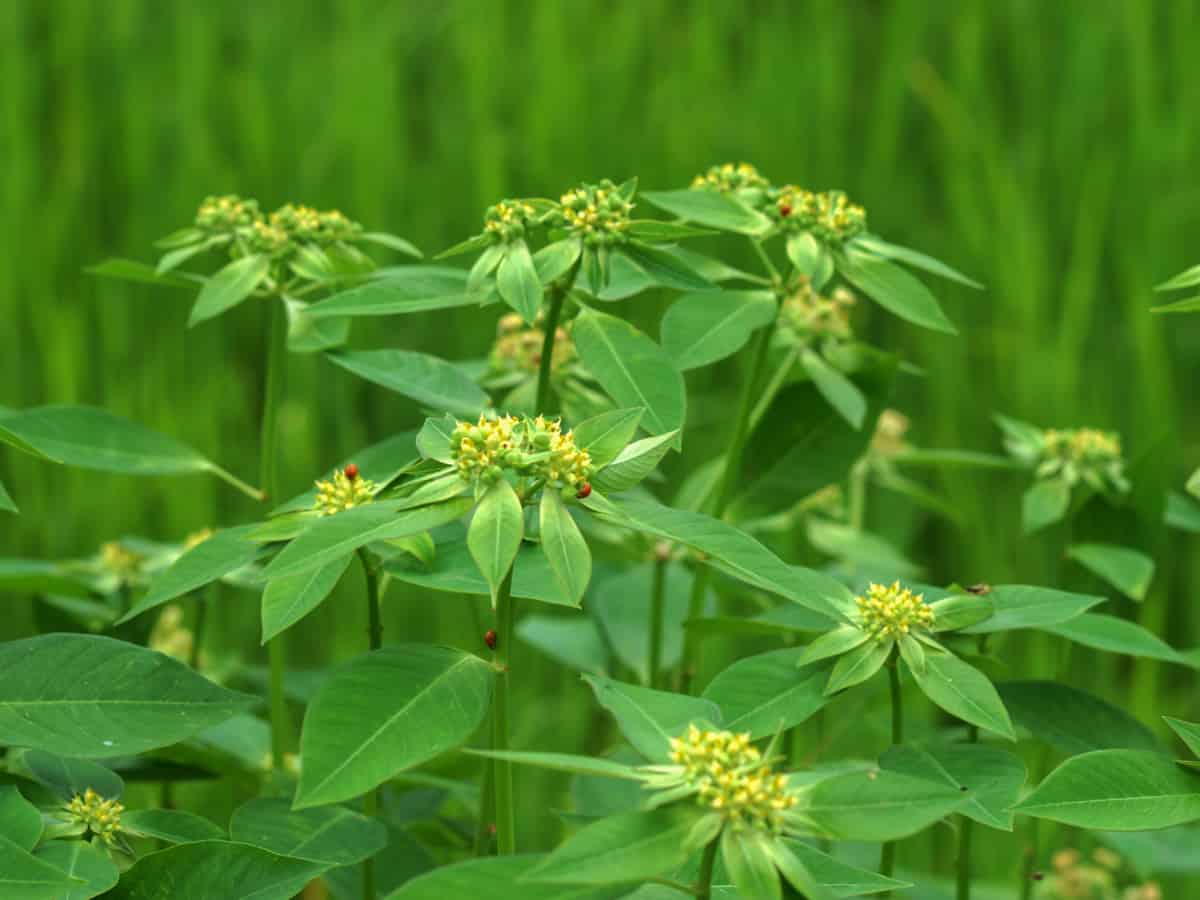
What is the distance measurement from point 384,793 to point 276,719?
217 millimetres

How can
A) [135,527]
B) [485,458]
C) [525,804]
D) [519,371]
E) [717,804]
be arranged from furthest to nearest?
[135,527], [525,804], [519,371], [485,458], [717,804]

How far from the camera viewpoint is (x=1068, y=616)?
1.18 meters

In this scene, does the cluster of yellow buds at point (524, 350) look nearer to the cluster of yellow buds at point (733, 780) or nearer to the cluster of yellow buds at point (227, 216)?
the cluster of yellow buds at point (227, 216)

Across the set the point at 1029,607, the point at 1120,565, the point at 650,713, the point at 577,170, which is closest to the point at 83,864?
the point at 650,713

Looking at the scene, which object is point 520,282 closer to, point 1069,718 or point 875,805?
point 875,805

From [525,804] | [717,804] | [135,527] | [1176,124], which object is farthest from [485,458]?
[1176,124]

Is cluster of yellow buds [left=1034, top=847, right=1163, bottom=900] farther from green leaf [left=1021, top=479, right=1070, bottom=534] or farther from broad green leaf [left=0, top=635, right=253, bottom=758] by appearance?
broad green leaf [left=0, top=635, right=253, bottom=758]

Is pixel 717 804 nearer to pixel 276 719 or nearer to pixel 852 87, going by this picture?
pixel 276 719

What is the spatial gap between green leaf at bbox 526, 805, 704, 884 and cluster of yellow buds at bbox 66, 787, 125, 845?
462 mm

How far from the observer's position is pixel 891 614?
1.18 meters

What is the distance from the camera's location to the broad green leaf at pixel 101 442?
1.51 m

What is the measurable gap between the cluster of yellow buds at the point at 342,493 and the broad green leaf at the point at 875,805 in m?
0.45

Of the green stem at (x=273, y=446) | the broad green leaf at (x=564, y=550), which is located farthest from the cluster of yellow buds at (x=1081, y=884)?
the broad green leaf at (x=564, y=550)

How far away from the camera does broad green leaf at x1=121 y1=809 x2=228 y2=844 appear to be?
1.19m
